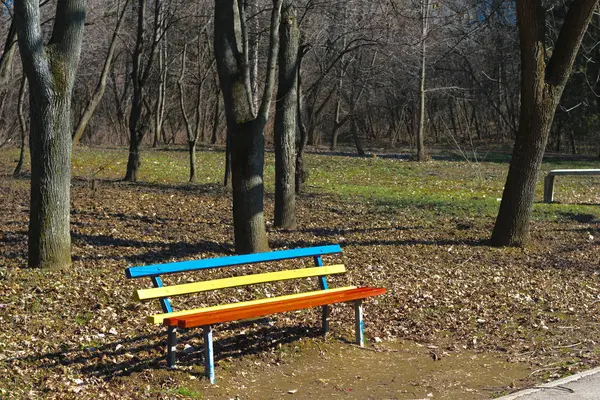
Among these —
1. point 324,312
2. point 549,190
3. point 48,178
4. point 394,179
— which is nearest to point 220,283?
point 324,312

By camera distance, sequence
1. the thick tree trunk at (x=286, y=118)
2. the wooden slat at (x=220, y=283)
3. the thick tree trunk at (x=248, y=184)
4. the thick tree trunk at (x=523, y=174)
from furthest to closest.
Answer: the thick tree trunk at (x=286, y=118), the thick tree trunk at (x=523, y=174), the thick tree trunk at (x=248, y=184), the wooden slat at (x=220, y=283)

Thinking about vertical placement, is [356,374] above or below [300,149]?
below

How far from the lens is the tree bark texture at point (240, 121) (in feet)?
32.1

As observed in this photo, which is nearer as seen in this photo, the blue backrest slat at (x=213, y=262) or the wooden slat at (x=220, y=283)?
the wooden slat at (x=220, y=283)

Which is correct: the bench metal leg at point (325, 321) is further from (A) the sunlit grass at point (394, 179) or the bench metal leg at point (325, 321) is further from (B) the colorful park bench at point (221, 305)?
(A) the sunlit grass at point (394, 179)

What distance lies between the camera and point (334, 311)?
812cm

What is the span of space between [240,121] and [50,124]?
232cm

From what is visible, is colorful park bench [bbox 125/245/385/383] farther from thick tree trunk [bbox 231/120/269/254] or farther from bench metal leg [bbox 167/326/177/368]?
thick tree trunk [bbox 231/120/269/254]

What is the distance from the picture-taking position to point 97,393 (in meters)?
5.45

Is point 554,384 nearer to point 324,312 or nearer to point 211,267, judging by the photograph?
point 324,312

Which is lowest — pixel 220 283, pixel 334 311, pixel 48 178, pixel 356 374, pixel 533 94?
pixel 356 374

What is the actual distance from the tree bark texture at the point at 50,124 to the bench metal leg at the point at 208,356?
3499 millimetres

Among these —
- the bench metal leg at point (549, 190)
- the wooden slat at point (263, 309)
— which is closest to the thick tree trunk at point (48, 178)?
the wooden slat at point (263, 309)

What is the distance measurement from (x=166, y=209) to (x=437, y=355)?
8416 millimetres
